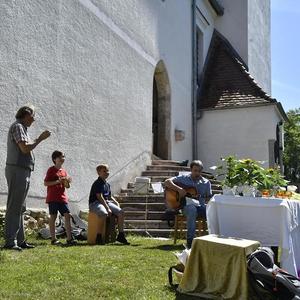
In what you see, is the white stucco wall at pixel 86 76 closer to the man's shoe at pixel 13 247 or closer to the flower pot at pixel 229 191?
the man's shoe at pixel 13 247

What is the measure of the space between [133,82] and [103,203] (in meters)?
5.83

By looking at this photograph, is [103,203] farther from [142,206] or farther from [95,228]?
[142,206]

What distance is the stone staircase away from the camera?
33.1 feet

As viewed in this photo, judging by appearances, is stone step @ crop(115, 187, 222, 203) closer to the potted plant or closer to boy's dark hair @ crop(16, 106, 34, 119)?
the potted plant

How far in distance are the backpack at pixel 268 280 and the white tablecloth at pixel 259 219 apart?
3.85ft

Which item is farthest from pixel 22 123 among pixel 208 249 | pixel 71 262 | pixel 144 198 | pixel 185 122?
pixel 185 122

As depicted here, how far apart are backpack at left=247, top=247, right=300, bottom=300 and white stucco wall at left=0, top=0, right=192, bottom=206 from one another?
16.5ft

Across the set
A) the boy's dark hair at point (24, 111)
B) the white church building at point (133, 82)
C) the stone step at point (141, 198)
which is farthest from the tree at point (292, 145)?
the boy's dark hair at point (24, 111)

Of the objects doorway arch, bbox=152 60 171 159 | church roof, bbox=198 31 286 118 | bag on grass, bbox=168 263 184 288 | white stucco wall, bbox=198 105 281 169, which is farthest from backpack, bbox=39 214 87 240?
church roof, bbox=198 31 286 118

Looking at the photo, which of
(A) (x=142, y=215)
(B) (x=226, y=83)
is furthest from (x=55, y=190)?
(B) (x=226, y=83)

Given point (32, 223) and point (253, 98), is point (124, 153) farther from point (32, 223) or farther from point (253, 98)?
point (253, 98)

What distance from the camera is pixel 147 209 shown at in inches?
442

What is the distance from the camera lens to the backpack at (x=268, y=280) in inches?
161

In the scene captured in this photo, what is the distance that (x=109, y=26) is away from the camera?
12125 millimetres
